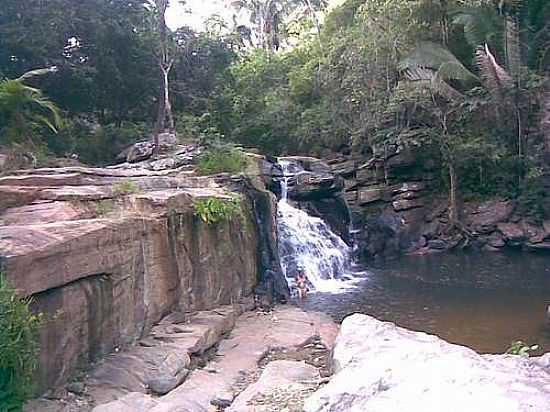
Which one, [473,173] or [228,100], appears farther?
[228,100]

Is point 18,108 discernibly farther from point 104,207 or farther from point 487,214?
point 487,214

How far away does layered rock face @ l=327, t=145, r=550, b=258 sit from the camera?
54.1 feet

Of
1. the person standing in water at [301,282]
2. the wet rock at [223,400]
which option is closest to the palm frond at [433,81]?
the person standing in water at [301,282]

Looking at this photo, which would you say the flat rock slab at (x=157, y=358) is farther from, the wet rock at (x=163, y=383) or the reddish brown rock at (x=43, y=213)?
the reddish brown rock at (x=43, y=213)

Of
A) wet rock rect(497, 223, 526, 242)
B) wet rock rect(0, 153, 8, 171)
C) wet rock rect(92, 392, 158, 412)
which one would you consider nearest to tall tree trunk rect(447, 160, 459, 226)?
wet rock rect(497, 223, 526, 242)

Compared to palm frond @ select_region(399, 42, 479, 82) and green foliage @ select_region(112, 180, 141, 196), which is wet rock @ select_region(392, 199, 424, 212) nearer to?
palm frond @ select_region(399, 42, 479, 82)

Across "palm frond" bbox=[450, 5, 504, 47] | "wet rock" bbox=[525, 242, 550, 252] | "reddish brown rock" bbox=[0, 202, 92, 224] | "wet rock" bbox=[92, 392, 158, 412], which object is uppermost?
"palm frond" bbox=[450, 5, 504, 47]

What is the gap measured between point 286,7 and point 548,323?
86.7ft

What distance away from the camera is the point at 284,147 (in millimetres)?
21719

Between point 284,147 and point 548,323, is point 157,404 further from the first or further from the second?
point 284,147

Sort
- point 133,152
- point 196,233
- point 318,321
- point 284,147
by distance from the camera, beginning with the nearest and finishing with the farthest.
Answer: point 196,233 < point 318,321 < point 133,152 < point 284,147

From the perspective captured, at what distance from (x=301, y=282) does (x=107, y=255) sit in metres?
6.70

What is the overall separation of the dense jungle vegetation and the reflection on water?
12.4ft

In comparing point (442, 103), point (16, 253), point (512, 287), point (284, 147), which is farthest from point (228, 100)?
point (16, 253)
